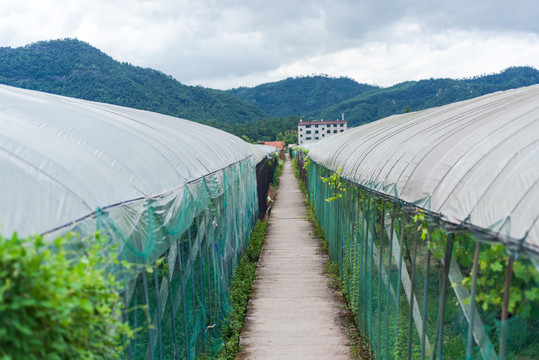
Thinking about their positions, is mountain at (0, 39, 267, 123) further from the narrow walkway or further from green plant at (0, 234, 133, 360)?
green plant at (0, 234, 133, 360)

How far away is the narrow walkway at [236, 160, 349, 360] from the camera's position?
275 inches

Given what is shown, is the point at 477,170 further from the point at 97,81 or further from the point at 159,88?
the point at 159,88

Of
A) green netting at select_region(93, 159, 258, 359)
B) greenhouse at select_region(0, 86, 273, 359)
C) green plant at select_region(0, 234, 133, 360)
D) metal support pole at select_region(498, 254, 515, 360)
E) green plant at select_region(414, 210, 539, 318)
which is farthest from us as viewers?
green netting at select_region(93, 159, 258, 359)

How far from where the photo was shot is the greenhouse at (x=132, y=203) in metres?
2.92

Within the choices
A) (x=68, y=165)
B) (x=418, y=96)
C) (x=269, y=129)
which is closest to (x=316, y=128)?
(x=269, y=129)

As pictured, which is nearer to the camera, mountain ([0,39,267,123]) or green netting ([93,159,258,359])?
green netting ([93,159,258,359])

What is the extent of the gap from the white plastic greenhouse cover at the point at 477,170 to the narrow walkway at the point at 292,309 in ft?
9.99

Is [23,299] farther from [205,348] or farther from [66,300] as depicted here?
[205,348]

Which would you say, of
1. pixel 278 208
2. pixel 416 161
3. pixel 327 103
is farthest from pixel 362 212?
pixel 327 103

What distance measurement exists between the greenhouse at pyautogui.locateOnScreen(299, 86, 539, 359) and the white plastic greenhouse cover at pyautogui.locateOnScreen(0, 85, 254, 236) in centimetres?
284

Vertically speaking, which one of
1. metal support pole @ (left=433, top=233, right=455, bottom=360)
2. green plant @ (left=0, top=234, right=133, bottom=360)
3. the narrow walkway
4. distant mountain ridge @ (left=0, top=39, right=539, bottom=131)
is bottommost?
the narrow walkway

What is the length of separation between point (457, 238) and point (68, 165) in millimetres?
3383

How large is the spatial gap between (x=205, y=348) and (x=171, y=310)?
195 centimetres

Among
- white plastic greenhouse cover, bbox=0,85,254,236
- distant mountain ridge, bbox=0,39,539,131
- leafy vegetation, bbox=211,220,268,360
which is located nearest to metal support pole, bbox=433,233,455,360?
white plastic greenhouse cover, bbox=0,85,254,236
